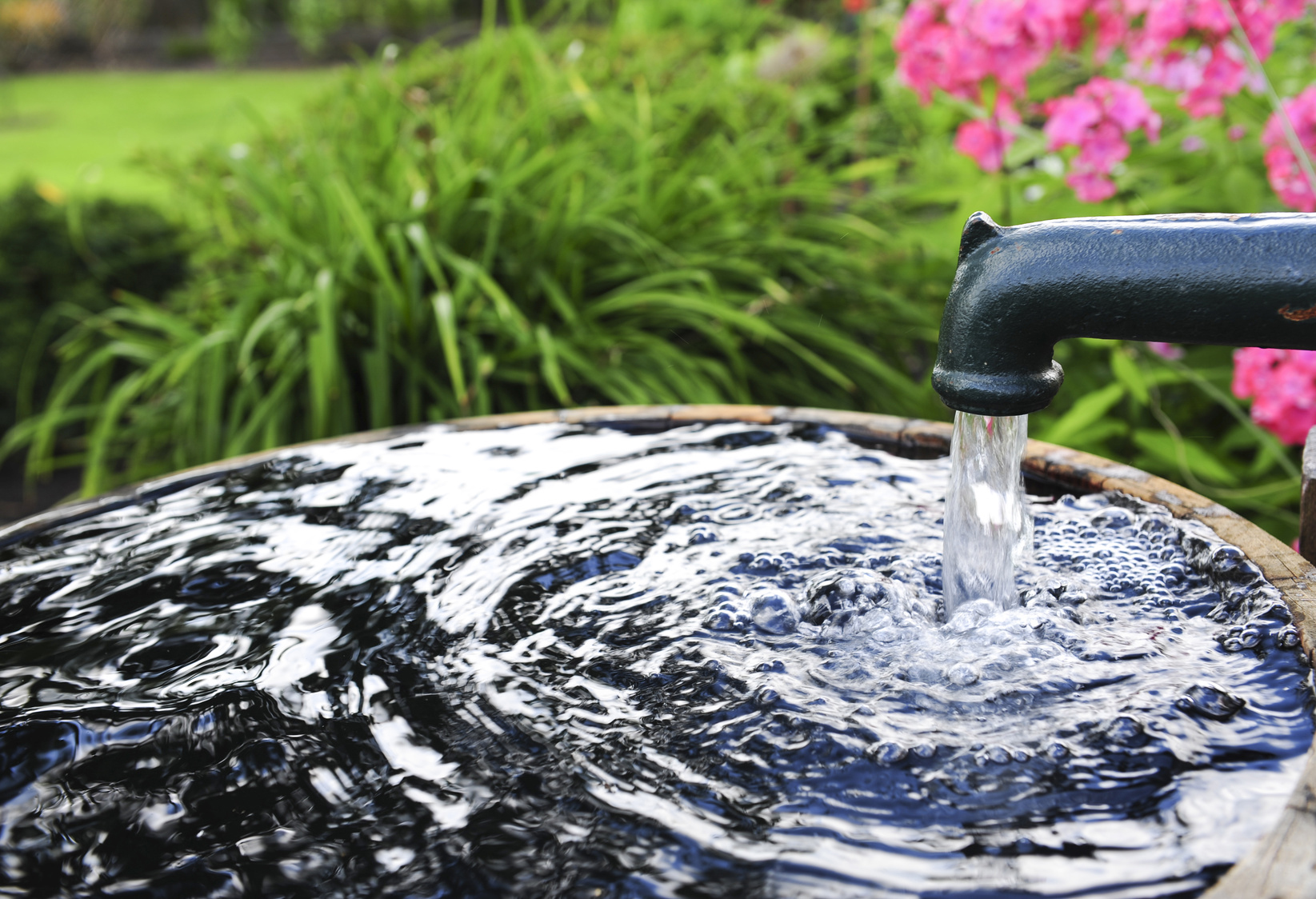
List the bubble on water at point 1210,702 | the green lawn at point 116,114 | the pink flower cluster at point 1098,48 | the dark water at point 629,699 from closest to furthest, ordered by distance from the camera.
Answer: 1. the dark water at point 629,699
2. the bubble on water at point 1210,702
3. the pink flower cluster at point 1098,48
4. the green lawn at point 116,114

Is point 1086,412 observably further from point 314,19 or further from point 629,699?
point 314,19

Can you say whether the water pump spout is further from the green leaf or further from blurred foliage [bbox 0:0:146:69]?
blurred foliage [bbox 0:0:146:69]

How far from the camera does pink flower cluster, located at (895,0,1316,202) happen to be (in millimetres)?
2045

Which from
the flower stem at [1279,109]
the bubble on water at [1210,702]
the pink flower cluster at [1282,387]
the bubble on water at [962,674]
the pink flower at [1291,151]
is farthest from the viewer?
the pink flower at [1291,151]

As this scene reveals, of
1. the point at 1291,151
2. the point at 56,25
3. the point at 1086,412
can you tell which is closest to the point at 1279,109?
the point at 1291,151

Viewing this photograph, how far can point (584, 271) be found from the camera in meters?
2.61

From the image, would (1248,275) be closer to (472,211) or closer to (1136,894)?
(1136,894)

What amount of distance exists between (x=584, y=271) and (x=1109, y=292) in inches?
73.7

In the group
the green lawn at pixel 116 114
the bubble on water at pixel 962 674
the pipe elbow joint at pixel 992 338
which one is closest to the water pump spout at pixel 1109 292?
the pipe elbow joint at pixel 992 338

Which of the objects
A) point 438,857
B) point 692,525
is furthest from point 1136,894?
point 692,525

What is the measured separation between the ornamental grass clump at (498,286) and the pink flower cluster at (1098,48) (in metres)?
0.54

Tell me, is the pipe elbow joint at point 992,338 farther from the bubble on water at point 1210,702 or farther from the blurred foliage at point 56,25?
the blurred foliage at point 56,25

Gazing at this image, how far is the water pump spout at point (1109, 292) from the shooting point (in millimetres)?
784

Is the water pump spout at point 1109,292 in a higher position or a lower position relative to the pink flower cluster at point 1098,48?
lower
